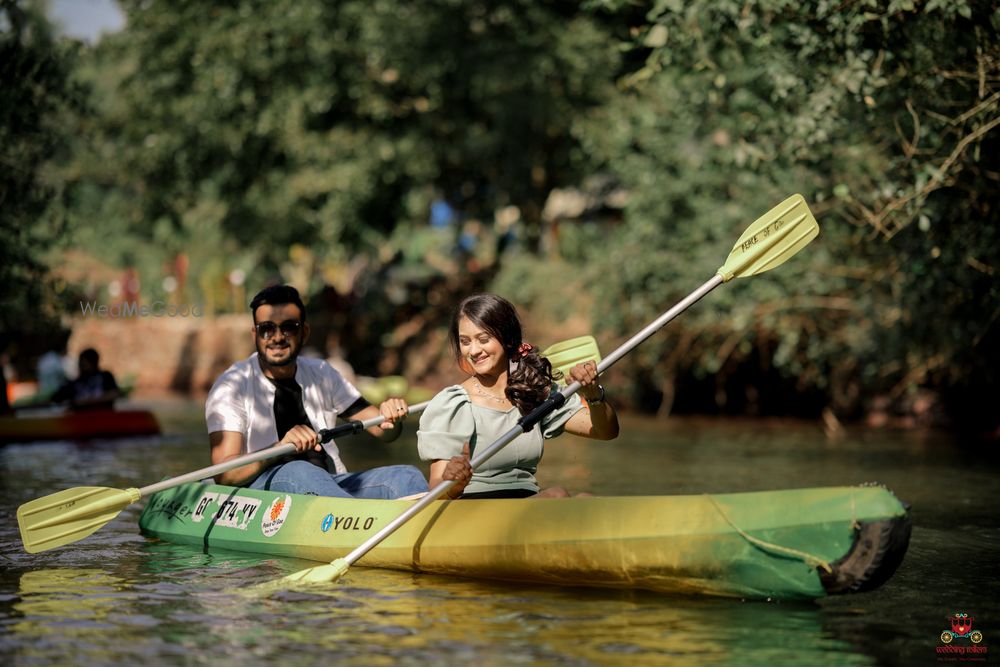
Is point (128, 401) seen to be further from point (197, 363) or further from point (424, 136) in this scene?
point (424, 136)

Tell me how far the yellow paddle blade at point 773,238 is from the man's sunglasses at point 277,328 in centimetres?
212

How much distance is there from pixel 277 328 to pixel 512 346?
1.62 meters

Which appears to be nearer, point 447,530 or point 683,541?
point 683,541

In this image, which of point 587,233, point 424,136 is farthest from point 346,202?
point 587,233

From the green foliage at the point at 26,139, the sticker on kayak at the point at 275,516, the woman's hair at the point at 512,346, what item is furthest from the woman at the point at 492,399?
the green foliage at the point at 26,139

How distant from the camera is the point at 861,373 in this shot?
17.0 meters

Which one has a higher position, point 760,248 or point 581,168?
point 581,168

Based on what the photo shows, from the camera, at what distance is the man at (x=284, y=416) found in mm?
6766

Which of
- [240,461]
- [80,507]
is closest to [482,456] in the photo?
Answer: [240,461]

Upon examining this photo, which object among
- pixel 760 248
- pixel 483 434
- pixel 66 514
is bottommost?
pixel 66 514

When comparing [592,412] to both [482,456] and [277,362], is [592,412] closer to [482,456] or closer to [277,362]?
[482,456]

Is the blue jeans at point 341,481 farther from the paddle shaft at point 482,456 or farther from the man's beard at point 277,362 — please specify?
the paddle shaft at point 482,456

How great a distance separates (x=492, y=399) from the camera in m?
5.78

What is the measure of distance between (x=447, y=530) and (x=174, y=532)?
197cm
